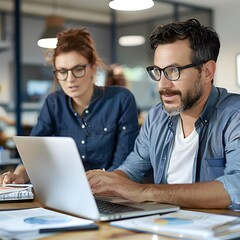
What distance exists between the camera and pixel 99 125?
2.62m

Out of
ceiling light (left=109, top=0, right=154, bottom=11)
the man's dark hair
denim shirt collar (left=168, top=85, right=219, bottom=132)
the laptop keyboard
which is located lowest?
the laptop keyboard

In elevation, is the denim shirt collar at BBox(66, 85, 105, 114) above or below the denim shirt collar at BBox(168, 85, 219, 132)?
above

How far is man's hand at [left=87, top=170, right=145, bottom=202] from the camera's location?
152 centimetres

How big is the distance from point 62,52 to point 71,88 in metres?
0.19

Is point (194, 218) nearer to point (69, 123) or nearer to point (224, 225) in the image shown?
point (224, 225)

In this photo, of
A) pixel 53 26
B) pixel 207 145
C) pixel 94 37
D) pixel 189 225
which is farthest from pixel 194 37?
pixel 94 37

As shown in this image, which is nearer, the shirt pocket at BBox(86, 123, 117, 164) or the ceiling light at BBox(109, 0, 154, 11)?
the shirt pocket at BBox(86, 123, 117, 164)

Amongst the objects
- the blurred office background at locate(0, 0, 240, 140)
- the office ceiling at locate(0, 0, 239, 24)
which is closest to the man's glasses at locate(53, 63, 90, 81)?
the blurred office background at locate(0, 0, 240, 140)

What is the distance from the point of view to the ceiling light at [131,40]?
6777 mm

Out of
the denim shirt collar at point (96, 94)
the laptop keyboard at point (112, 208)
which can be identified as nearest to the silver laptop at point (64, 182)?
the laptop keyboard at point (112, 208)

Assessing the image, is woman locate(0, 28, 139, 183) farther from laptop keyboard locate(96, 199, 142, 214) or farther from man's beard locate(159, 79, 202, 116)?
laptop keyboard locate(96, 199, 142, 214)

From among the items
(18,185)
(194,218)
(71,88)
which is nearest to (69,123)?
(71,88)

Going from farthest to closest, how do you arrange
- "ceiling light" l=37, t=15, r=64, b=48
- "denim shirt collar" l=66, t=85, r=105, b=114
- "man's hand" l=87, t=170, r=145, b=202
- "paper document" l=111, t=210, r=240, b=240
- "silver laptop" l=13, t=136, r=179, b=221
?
"ceiling light" l=37, t=15, r=64, b=48 → "denim shirt collar" l=66, t=85, r=105, b=114 → "man's hand" l=87, t=170, r=145, b=202 → "silver laptop" l=13, t=136, r=179, b=221 → "paper document" l=111, t=210, r=240, b=240

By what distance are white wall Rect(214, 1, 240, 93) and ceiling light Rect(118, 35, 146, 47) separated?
1.31 metres
